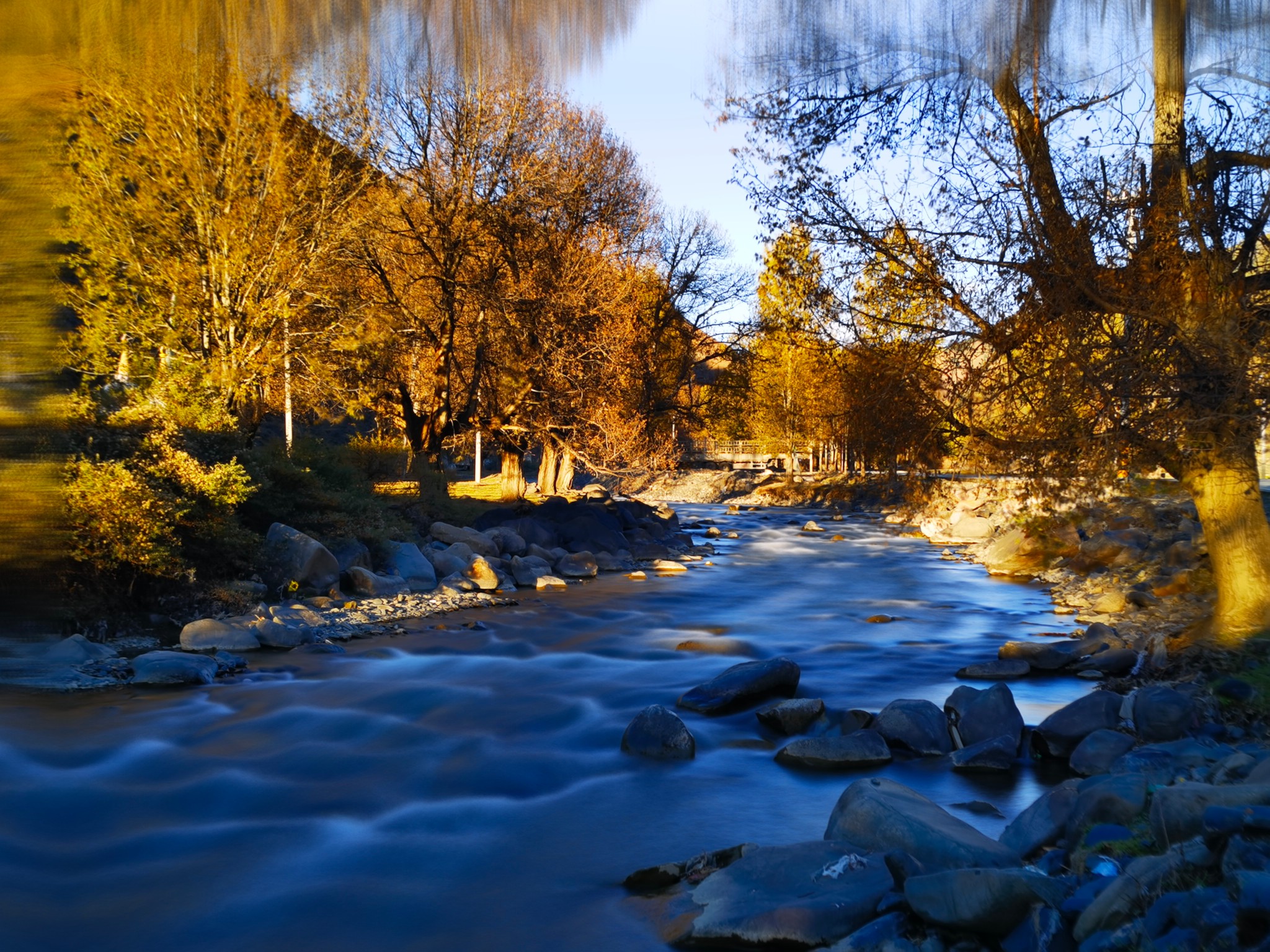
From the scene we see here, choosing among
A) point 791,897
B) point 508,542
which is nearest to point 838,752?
point 791,897

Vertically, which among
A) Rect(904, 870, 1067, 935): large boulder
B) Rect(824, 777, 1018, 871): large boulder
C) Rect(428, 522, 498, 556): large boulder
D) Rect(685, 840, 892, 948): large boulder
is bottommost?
Rect(685, 840, 892, 948): large boulder

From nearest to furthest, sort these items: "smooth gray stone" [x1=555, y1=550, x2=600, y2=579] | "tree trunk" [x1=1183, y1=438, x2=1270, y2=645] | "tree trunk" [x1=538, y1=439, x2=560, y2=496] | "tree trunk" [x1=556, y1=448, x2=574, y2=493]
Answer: "tree trunk" [x1=1183, y1=438, x2=1270, y2=645], "smooth gray stone" [x1=555, y1=550, x2=600, y2=579], "tree trunk" [x1=538, y1=439, x2=560, y2=496], "tree trunk" [x1=556, y1=448, x2=574, y2=493]

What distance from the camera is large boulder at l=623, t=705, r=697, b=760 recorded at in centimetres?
720

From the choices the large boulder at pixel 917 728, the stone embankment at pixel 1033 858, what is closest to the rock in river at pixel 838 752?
the stone embankment at pixel 1033 858

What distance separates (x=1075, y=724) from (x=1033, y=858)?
9.14ft

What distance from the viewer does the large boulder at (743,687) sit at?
8.30 meters

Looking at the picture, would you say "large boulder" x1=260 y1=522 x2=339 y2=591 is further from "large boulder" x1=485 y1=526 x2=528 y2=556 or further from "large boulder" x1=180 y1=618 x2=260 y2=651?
"large boulder" x1=485 y1=526 x2=528 y2=556

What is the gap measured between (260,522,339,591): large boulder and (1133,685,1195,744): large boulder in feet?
30.7

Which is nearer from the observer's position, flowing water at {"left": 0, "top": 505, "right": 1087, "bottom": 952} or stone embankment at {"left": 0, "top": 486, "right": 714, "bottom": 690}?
flowing water at {"left": 0, "top": 505, "right": 1087, "bottom": 952}

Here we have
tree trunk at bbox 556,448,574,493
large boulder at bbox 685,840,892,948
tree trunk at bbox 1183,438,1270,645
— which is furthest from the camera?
tree trunk at bbox 556,448,574,493

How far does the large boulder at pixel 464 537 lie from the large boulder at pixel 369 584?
350 cm

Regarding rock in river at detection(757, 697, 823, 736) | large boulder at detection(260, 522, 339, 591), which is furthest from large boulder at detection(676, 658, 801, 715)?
large boulder at detection(260, 522, 339, 591)

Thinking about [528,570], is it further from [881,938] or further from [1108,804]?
[881,938]

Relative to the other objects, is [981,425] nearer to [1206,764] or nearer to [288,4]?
[1206,764]
